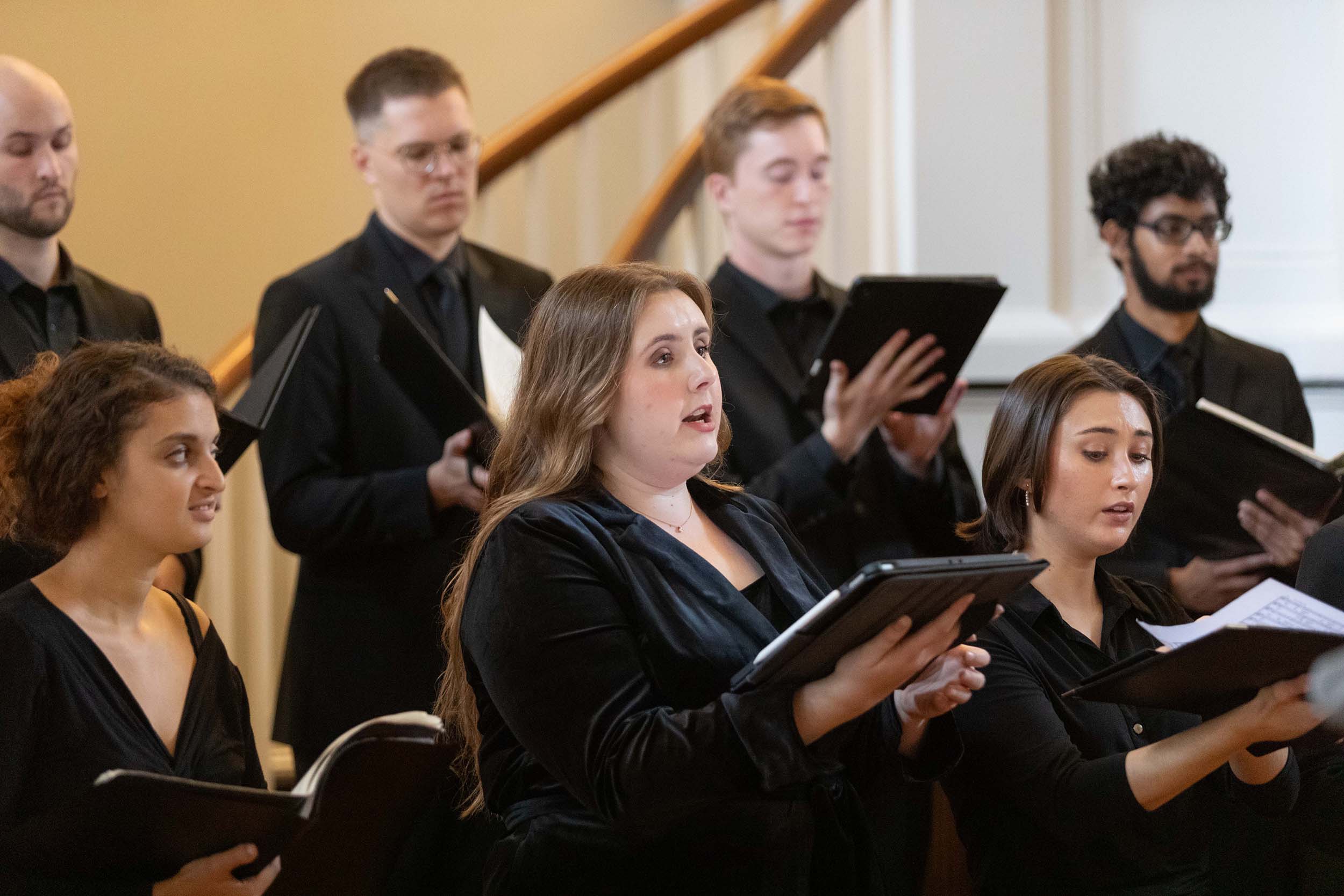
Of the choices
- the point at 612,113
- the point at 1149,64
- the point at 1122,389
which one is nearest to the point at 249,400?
the point at 1122,389

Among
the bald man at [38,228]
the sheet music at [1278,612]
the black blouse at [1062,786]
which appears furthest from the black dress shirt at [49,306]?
the sheet music at [1278,612]

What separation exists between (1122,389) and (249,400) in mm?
1294

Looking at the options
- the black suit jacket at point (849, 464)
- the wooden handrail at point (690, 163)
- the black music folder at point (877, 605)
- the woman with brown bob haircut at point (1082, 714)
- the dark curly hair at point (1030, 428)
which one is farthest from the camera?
the wooden handrail at point (690, 163)

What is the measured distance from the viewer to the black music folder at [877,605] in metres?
1.41

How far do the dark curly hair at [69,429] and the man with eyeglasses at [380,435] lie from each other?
2.17 feet

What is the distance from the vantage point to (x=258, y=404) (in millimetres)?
2252

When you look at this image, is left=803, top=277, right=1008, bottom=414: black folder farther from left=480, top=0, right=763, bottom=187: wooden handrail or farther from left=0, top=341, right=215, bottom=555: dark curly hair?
left=480, top=0, right=763, bottom=187: wooden handrail

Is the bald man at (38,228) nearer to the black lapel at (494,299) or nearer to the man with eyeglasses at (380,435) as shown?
the man with eyeglasses at (380,435)

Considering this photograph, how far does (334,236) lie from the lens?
5117 millimetres

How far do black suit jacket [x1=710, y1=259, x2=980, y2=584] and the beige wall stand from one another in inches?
76.4

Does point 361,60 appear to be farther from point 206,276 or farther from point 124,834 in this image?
point 124,834

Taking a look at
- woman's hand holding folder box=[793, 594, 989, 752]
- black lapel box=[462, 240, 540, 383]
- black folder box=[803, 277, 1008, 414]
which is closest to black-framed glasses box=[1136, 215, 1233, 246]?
black folder box=[803, 277, 1008, 414]

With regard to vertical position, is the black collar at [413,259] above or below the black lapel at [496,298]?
above

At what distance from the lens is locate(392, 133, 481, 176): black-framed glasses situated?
290 cm
